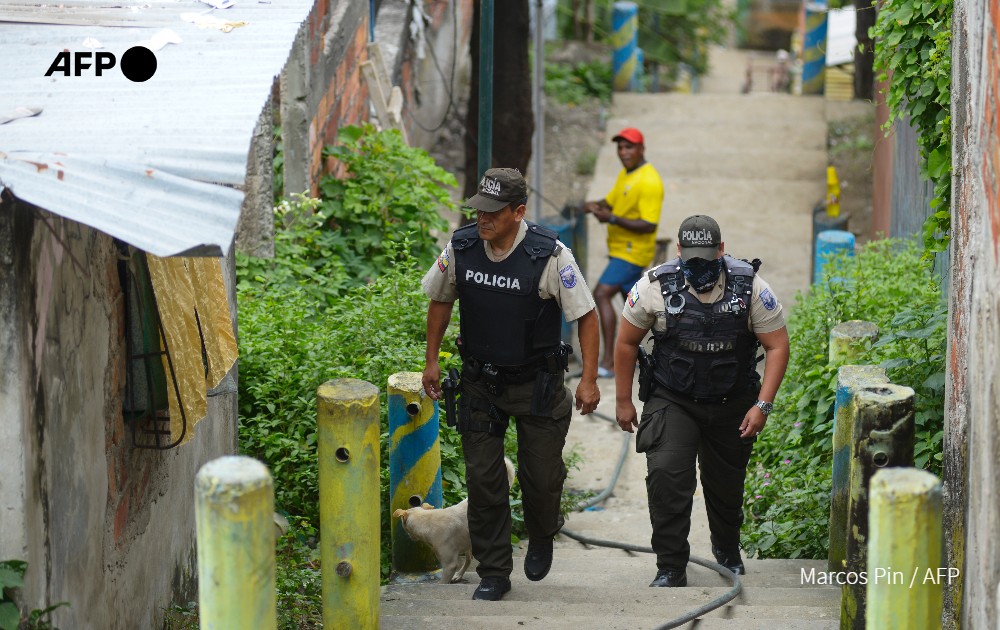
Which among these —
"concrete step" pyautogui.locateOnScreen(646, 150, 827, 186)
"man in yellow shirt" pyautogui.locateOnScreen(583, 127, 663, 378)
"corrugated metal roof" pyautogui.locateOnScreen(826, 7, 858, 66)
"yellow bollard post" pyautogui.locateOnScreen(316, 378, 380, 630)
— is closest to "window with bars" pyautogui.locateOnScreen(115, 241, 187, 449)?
"yellow bollard post" pyautogui.locateOnScreen(316, 378, 380, 630)

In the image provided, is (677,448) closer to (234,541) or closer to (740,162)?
(234,541)

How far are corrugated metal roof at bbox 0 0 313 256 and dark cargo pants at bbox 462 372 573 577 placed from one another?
174 centimetres

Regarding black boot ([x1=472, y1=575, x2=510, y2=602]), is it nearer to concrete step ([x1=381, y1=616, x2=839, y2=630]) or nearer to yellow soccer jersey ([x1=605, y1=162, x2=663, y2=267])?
concrete step ([x1=381, y1=616, x2=839, y2=630])

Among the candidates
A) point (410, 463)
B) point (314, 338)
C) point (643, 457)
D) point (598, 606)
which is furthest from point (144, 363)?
point (643, 457)

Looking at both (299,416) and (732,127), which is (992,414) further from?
(732,127)

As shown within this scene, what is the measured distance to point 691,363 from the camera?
213 inches

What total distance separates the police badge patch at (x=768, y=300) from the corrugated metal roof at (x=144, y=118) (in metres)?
2.13

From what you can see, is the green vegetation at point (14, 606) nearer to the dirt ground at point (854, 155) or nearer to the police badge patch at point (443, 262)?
the police badge patch at point (443, 262)

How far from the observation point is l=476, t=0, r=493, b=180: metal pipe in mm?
9594

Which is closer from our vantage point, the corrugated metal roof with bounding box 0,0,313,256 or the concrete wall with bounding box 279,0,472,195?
the corrugated metal roof with bounding box 0,0,313,256

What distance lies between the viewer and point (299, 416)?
22.1ft

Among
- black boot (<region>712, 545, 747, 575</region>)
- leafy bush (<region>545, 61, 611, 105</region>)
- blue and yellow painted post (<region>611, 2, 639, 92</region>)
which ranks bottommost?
black boot (<region>712, 545, 747, 575</region>)

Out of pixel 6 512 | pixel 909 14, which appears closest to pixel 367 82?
pixel 909 14

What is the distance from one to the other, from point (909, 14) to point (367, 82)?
5.90 metres
